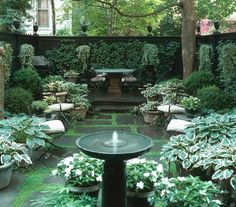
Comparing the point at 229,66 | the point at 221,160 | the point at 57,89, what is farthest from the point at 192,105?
the point at 57,89

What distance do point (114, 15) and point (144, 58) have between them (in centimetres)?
423

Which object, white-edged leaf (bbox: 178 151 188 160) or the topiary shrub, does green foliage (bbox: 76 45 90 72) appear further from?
white-edged leaf (bbox: 178 151 188 160)

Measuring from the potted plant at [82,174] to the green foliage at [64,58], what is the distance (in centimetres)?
825

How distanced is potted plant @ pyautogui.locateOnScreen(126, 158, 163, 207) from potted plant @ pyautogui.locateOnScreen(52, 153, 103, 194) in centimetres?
32

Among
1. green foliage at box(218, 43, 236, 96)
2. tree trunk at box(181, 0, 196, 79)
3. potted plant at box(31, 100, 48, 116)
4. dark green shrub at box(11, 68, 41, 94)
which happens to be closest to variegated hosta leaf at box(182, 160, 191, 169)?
potted plant at box(31, 100, 48, 116)

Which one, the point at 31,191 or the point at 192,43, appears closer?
the point at 31,191

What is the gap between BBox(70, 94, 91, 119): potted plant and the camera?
8281 mm

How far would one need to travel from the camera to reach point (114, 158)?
2.74 metres

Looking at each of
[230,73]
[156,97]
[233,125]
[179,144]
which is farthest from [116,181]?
[156,97]

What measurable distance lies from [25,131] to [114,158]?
8.24 ft

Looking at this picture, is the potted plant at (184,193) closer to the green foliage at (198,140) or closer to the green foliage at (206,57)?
the green foliage at (198,140)

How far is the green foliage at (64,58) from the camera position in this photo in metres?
11.8

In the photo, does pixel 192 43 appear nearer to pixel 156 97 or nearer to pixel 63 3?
pixel 156 97

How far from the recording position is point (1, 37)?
8.84 m
